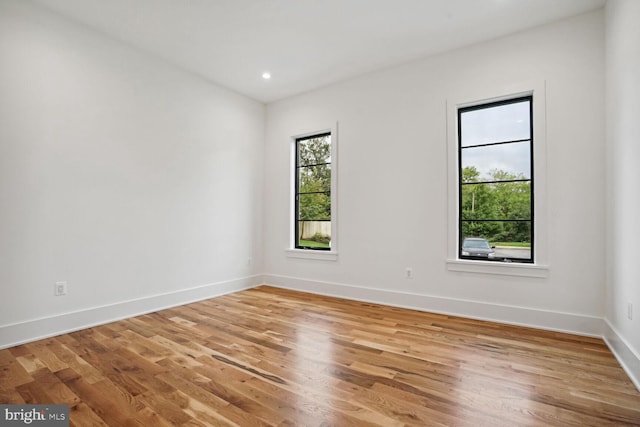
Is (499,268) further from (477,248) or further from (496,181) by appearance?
(496,181)

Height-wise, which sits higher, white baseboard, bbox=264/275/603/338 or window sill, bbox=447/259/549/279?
window sill, bbox=447/259/549/279

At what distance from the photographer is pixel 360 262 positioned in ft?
13.9

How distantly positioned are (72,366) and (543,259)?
4.09m

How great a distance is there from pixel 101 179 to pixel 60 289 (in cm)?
112

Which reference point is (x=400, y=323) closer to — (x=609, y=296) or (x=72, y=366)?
(x=609, y=296)

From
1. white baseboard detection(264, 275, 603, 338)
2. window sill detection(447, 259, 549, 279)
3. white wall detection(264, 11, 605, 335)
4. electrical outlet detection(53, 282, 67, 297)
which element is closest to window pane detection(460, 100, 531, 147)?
white wall detection(264, 11, 605, 335)

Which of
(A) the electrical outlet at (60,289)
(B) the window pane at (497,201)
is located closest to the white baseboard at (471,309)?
(B) the window pane at (497,201)

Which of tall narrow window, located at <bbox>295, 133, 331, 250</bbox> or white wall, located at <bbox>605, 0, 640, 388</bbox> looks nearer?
white wall, located at <bbox>605, 0, 640, 388</bbox>

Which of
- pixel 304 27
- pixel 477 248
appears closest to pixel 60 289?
pixel 304 27

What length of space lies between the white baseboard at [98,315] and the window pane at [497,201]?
337 cm

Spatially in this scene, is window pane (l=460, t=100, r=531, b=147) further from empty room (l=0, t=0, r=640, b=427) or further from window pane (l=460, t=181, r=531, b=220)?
window pane (l=460, t=181, r=531, b=220)

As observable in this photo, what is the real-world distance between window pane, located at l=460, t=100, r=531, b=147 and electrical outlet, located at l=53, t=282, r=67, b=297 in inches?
172

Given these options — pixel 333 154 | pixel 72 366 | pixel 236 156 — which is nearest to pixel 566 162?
pixel 333 154

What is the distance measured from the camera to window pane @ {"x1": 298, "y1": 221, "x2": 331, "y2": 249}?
4.76 m
